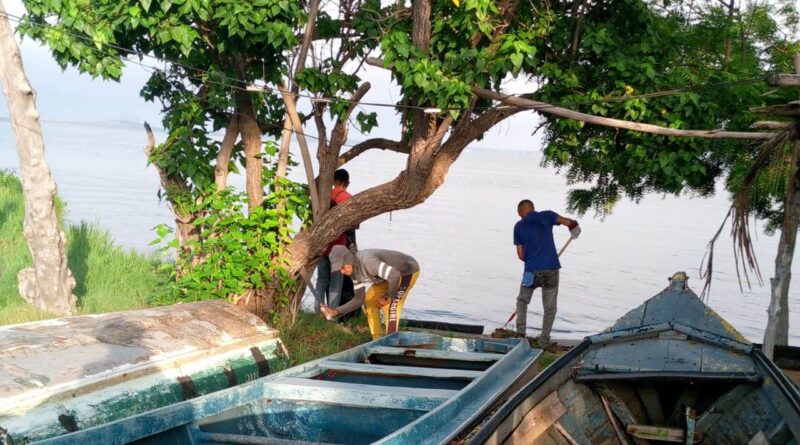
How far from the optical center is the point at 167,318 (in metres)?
8.02

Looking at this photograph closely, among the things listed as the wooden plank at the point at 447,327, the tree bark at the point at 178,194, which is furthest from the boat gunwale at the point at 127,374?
the wooden plank at the point at 447,327

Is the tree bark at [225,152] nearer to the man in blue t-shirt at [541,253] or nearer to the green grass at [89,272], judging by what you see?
the green grass at [89,272]

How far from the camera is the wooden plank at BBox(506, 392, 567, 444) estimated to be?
6.13 metres

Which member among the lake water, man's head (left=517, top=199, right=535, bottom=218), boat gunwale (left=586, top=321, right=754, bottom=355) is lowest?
the lake water

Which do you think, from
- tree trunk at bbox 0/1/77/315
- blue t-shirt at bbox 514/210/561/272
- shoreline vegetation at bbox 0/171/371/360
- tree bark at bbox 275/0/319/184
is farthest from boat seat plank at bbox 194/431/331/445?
blue t-shirt at bbox 514/210/561/272

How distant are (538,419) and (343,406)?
1.53m

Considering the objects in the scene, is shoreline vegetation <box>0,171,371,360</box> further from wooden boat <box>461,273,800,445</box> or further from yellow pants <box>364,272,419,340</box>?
wooden boat <box>461,273,800,445</box>

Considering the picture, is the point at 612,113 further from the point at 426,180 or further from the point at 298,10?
the point at 298,10

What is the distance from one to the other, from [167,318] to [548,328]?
5371 mm

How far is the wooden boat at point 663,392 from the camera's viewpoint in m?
6.52

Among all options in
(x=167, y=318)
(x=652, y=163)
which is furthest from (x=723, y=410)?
(x=167, y=318)

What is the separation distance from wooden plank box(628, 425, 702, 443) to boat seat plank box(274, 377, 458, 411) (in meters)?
1.46

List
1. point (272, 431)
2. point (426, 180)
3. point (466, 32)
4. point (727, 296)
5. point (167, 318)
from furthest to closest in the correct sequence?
point (727, 296), point (426, 180), point (466, 32), point (167, 318), point (272, 431)

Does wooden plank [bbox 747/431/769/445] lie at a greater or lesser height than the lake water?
greater
